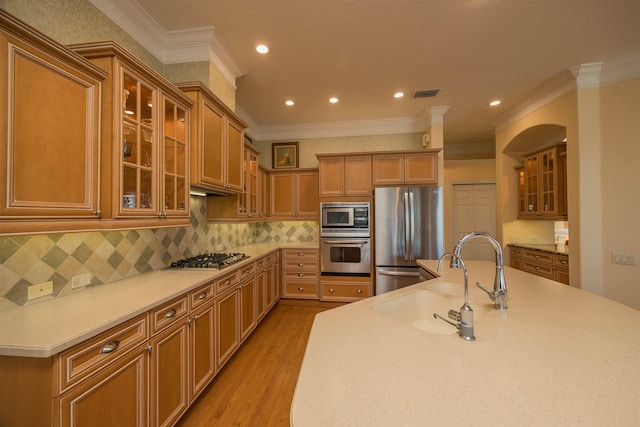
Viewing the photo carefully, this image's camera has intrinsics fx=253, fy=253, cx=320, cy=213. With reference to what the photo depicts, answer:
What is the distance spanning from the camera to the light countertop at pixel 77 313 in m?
0.92

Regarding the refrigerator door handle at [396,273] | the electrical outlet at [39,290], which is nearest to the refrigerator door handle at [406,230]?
the refrigerator door handle at [396,273]

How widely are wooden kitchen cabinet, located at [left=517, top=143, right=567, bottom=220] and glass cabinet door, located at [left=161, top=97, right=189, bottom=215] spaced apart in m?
4.59

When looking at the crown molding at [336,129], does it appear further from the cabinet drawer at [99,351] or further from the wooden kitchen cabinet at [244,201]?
the cabinet drawer at [99,351]

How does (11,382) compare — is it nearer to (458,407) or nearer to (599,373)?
(458,407)

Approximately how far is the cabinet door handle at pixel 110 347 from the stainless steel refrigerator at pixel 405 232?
2925mm

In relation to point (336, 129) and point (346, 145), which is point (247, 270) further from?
point (336, 129)

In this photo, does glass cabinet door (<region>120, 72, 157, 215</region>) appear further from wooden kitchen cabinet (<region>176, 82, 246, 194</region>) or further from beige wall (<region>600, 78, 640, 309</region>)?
beige wall (<region>600, 78, 640, 309</region>)

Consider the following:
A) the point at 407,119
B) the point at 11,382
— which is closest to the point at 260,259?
the point at 11,382

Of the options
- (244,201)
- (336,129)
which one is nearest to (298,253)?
(244,201)

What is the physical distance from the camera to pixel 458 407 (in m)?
0.60

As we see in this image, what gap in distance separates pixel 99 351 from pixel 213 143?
1.67 metres

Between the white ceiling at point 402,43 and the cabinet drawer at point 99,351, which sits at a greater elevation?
the white ceiling at point 402,43

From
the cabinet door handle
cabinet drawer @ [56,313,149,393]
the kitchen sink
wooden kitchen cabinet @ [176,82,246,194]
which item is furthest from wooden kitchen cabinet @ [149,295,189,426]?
the kitchen sink

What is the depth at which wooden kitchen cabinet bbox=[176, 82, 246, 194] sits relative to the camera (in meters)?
2.03
